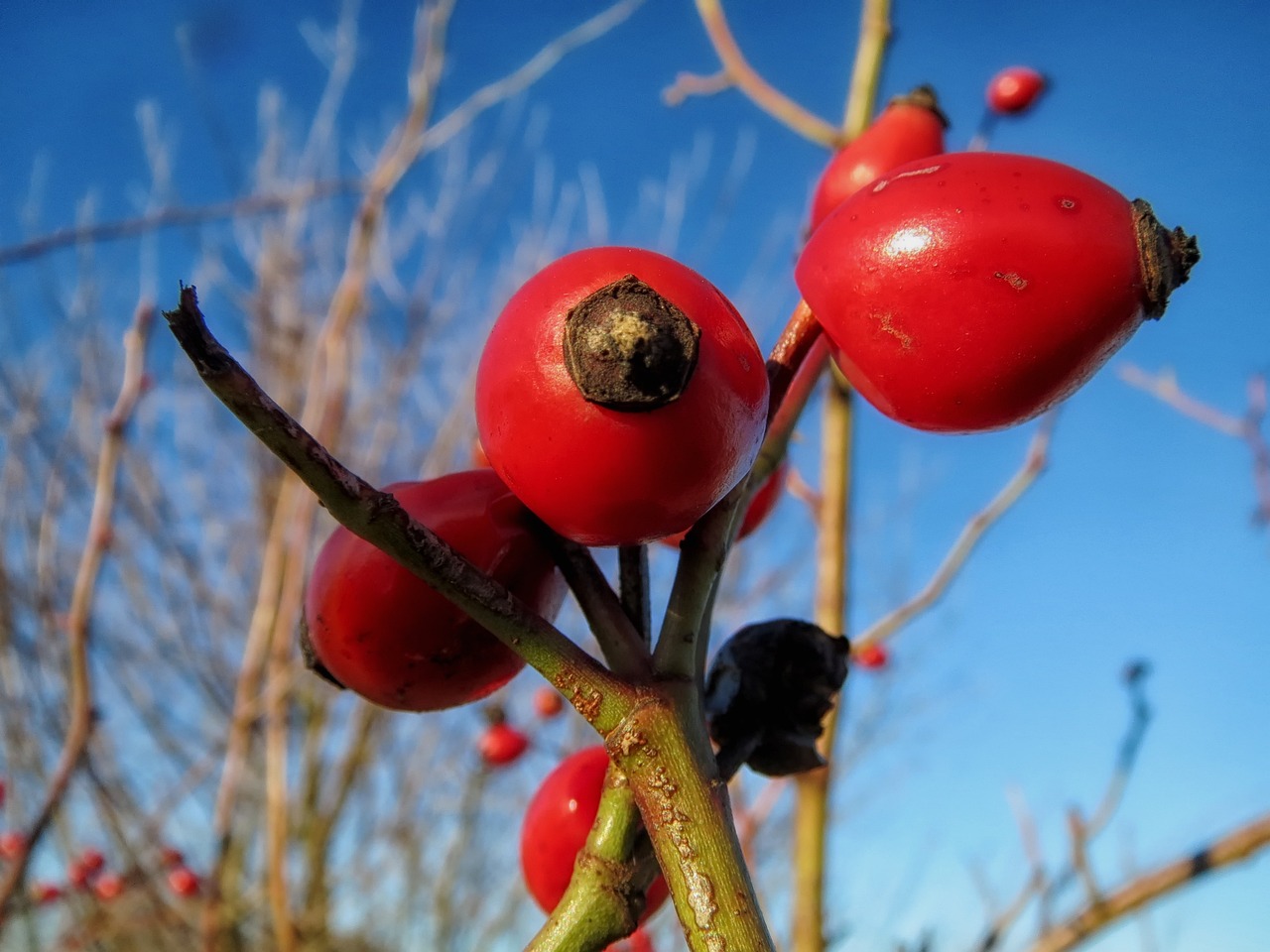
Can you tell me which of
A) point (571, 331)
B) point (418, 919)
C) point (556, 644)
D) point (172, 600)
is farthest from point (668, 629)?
point (418, 919)

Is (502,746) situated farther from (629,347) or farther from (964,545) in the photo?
(629,347)

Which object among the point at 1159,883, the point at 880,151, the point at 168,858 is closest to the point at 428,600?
the point at 880,151

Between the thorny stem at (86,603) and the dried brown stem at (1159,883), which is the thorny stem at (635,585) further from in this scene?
the thorny stem at (86,603)

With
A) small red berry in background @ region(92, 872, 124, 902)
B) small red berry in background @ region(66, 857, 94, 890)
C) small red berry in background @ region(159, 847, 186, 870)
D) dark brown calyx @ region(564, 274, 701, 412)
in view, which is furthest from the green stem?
small red berry in background @ region(92, 872, 124, 902)

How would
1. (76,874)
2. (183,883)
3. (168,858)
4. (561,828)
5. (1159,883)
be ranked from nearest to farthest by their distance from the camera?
(561,828)
(1159,883)
(76,874)
(168,858)
(183,883)

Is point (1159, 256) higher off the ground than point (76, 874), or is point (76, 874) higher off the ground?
point (76, 874)

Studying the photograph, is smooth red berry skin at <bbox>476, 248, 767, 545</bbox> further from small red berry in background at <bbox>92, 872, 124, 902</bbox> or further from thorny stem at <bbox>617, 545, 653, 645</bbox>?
small red berry in background at <bbox>92, 872, 124, 902</bbox>
